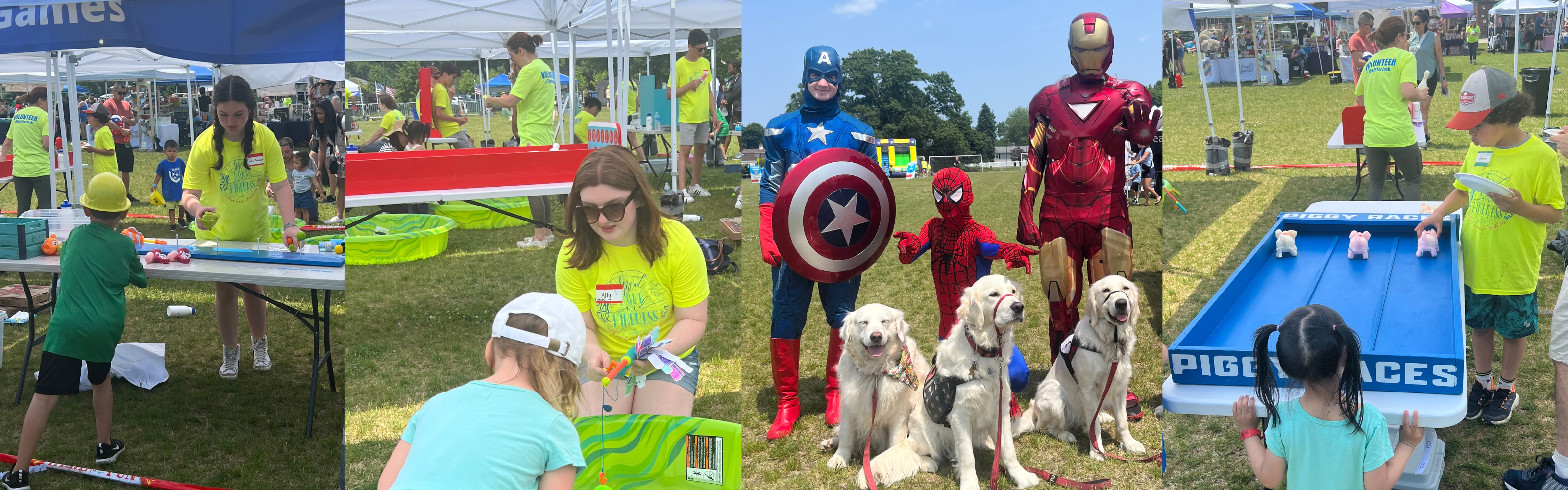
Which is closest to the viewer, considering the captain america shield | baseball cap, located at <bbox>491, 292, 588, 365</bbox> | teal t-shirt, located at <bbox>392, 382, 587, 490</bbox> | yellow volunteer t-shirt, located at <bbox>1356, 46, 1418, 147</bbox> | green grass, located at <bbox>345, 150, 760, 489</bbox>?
teal t-shirt, located at <bbox>392, 382, 587, 490</bbox>

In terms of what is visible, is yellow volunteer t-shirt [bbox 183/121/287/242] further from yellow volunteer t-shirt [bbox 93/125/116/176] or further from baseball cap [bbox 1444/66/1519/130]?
baseball cap [bbox 1444/66/1519/130]

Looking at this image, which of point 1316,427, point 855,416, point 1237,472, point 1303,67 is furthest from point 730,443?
point 1303,67

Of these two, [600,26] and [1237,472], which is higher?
[600,26]

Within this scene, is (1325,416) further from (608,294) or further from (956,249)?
(608,294)

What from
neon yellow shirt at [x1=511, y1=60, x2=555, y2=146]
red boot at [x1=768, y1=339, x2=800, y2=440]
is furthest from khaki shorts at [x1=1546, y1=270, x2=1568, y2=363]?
neon yellow shirt at [x1=511, y1=60, x2=555, y2=146]

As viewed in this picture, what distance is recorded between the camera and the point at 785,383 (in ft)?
12.7

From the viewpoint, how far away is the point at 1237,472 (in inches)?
144

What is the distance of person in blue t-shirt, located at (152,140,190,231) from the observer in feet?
21.9

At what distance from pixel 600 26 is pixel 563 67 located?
12.0 metres

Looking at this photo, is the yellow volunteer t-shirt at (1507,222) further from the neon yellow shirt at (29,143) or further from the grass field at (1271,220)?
the neon yellow shirt at (29,143)

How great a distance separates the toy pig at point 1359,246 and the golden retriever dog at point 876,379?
1971 millimetres

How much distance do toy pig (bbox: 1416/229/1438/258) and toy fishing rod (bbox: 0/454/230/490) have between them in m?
5.32

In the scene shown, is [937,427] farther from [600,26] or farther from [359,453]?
[600,26]

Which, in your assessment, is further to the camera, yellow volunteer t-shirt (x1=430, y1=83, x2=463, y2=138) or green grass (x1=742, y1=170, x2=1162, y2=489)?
yellow volunteer t-shirt (x1=430, y1=83, x2=463, y2=138)
